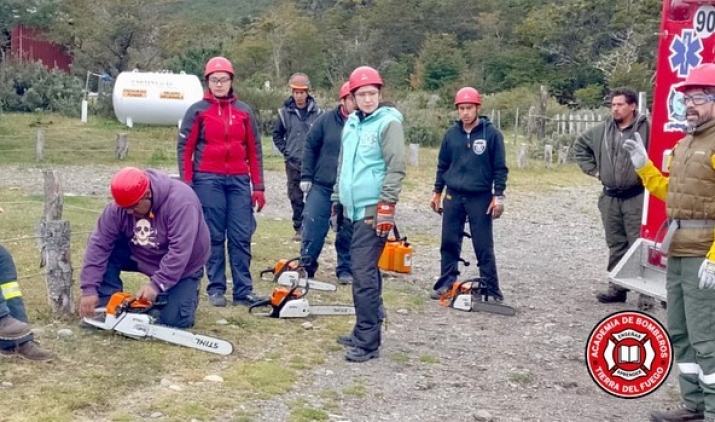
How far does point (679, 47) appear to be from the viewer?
7457 mm

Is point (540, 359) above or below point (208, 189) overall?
below

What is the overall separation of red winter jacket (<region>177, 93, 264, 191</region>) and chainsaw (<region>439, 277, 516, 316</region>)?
2.30 metres

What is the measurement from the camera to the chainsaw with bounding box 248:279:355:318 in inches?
315

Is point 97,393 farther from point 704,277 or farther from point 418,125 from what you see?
point 418,125

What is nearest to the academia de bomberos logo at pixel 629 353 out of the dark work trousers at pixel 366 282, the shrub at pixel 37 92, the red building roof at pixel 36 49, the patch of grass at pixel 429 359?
the patch of grass at pixel 429 359

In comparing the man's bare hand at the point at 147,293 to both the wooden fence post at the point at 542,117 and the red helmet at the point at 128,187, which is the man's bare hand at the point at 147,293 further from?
the wooden fence post at the point at 542,117

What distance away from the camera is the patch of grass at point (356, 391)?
20.4 feet

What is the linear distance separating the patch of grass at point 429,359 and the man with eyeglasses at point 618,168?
2.74 metres

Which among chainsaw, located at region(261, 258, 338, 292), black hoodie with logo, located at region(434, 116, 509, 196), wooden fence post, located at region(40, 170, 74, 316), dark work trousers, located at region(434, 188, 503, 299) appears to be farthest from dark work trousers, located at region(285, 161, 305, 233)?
wooden fence post, located at region(40, 170, 74, 316)

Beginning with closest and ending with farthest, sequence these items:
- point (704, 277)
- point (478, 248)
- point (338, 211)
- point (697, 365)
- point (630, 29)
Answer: point (704, 277) < point (697, 365) < point (338, 211) < point (478, 248) < point (630, 29)

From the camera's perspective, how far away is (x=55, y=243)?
23.7 feet

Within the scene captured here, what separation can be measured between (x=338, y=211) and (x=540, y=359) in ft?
6.46

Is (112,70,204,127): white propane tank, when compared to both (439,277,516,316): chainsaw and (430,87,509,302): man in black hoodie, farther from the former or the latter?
(439,277,516,316): chainsaw

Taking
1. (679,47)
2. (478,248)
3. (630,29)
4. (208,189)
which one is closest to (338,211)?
(208,189)
